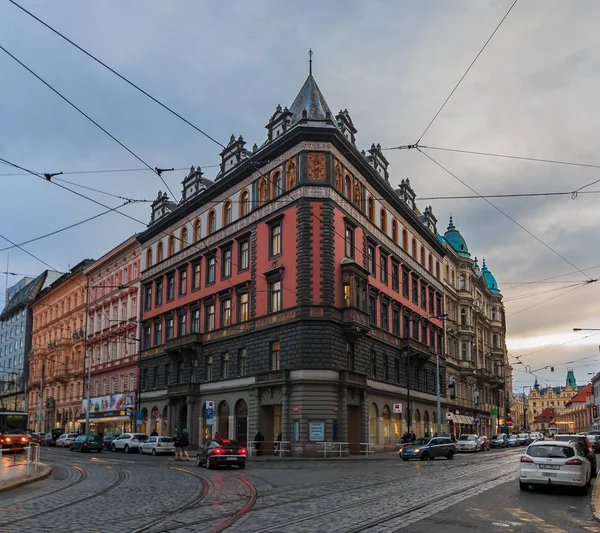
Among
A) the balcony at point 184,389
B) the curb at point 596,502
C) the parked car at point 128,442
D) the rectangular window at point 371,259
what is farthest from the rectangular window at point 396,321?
the curb at point 596,502

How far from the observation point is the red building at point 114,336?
63312 millimetres

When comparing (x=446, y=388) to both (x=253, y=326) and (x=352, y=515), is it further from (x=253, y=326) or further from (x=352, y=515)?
(x=352, y=515)

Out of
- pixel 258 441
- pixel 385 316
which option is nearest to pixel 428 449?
pixel 258 441

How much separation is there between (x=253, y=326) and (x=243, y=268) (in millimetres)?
4548

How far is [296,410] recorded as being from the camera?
40.2 meters

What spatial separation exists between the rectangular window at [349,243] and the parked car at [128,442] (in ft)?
65.6

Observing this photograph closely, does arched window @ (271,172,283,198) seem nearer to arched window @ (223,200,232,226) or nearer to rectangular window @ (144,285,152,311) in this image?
arched window @ (223,200,232,226)

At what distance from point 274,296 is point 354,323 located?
5.63 meters

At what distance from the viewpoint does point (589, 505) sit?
52.5 ft

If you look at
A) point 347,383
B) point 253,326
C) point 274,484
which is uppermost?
point 253,326

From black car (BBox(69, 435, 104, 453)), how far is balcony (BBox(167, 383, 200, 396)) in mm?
6316

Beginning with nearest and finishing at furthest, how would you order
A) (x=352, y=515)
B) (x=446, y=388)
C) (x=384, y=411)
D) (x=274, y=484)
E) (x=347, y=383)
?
(x=352, y=515), (x=274, y=484), (x=347, y=383), (x=384, y=411), (x=446, y=388)

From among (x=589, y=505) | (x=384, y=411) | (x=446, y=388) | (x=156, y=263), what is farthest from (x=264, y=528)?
(x=446, y=388)

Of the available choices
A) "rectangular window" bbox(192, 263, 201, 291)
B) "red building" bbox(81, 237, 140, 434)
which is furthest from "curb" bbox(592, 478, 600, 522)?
"red building" bbox(81, 237, 140, 434)
